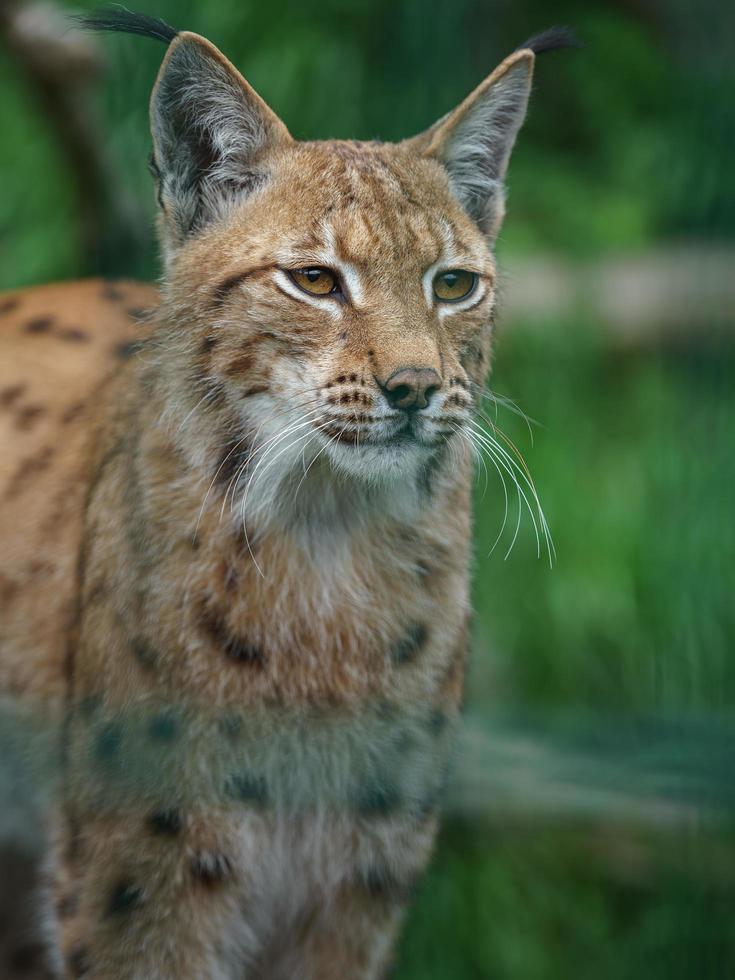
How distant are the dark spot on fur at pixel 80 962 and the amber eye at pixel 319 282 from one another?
1297 mm

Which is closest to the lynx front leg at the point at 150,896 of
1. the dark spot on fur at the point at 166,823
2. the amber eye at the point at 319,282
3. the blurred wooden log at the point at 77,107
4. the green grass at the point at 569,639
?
the dark spot on fur at the point at 166,823

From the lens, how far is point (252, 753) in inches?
98.6

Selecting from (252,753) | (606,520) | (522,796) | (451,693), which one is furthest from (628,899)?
(522,796)

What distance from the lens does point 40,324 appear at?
346 centimetres

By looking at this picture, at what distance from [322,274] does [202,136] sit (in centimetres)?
36

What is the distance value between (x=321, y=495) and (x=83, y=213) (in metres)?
2.57

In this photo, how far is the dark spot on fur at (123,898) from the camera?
254 cm

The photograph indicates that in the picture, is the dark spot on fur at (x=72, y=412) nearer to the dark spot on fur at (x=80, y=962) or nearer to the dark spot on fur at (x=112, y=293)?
the dark spot on fur at (x=112, y=293)

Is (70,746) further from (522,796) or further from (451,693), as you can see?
(522,796)

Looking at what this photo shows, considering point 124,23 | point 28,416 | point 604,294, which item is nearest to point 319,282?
point 124,23

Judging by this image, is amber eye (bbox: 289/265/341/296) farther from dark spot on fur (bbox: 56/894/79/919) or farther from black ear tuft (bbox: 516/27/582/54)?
dark spot on fur (bbox: 56/894/79/919)

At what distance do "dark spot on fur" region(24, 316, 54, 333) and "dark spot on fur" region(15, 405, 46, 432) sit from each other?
23 centimetres

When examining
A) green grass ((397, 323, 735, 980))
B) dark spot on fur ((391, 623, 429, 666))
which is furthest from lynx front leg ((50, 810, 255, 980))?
green grass ((397, 323, 735, 980))

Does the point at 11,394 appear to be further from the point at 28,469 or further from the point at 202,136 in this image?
the point at 202,136
